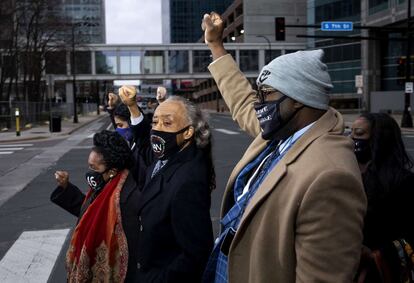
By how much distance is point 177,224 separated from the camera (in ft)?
7.93

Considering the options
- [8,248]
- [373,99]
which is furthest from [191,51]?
[8,248]

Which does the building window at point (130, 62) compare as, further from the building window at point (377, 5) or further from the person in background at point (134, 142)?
the person in background at point (134, 142)

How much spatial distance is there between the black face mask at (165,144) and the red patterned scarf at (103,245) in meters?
0.56

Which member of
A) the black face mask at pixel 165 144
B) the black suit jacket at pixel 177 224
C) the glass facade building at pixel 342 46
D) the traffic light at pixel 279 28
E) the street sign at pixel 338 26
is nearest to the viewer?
the black suit jacket at pixel 177 224

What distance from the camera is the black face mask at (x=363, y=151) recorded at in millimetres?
3307

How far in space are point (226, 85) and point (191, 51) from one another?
69763mm

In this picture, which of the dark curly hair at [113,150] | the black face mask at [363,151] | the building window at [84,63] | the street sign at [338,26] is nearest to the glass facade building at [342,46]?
the street sign at [338,26]

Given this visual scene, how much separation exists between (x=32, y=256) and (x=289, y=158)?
16.0ft

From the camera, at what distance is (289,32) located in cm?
8331

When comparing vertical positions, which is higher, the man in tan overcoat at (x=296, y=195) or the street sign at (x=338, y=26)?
the street sign at (x=338, y=26)

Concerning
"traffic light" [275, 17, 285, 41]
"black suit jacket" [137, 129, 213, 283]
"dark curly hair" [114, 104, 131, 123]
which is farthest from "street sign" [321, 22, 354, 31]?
"black suit jacket" [137, 129, 213, 283]

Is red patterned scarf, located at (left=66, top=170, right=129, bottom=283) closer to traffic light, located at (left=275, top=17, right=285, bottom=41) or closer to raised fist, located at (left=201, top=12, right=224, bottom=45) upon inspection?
raised fist, located at (left=201, top=12, right=224, bottom=45)

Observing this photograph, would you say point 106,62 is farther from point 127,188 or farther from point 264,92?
point 264,92

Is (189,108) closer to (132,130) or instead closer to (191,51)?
(132,130)
